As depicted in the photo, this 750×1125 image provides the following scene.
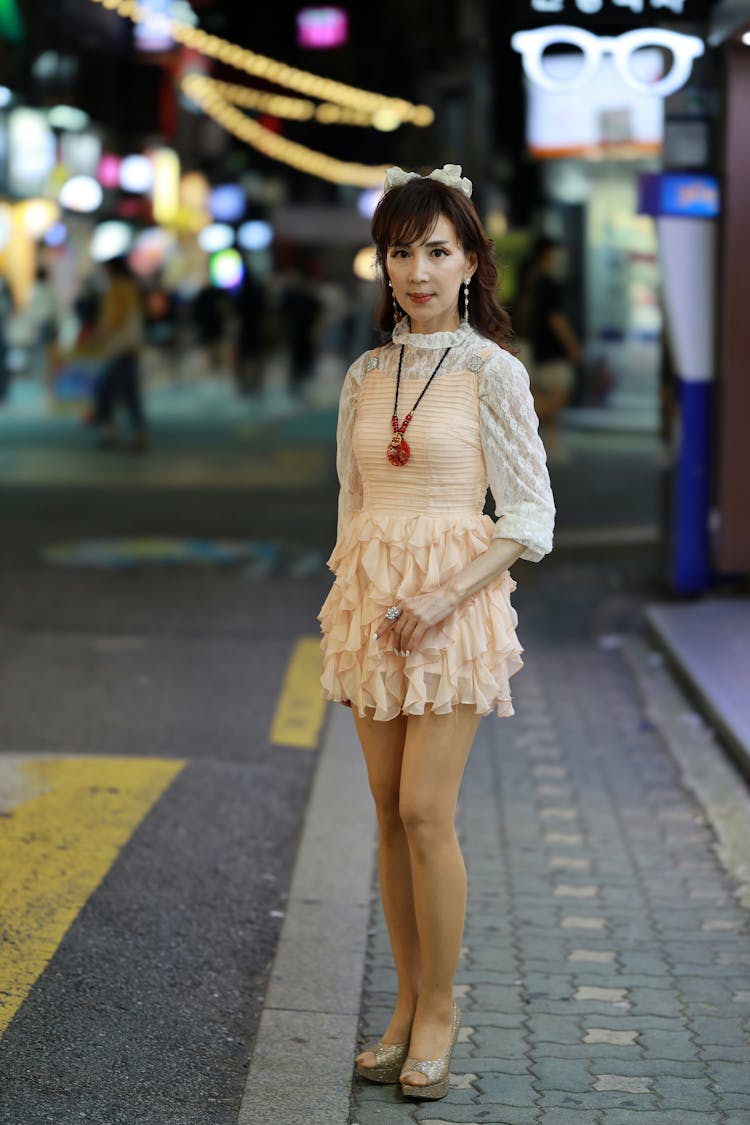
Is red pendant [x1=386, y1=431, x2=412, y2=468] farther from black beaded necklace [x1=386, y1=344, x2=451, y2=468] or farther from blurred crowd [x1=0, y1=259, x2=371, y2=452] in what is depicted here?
blurred crowd [x1=0, y1=259, x2=371, y2=452]

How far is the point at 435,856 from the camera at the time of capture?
395cm

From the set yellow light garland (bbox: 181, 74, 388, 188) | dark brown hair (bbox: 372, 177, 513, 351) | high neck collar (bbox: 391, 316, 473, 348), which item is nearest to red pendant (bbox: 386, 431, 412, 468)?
high neck collar (bbox: 391, 316, 473, 348)

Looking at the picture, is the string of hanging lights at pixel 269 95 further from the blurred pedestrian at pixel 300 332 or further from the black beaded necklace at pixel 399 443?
the black beaded necklace at pixel 399 443

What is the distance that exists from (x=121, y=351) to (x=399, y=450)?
17551 mm

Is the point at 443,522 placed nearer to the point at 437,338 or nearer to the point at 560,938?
the point at 437,338

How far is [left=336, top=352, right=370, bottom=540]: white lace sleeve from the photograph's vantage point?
416 centimetres

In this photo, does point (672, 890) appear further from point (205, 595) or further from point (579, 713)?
point (205, 595)

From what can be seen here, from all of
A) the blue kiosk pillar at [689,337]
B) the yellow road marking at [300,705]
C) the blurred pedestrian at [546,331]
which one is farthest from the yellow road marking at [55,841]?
the blurred pedestrian at [546,331]

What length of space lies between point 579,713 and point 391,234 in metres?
4.50

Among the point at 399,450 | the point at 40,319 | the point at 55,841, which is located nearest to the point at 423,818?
the point at 399,450

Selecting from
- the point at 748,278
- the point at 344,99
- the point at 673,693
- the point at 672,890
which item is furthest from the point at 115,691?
the point at 344,99

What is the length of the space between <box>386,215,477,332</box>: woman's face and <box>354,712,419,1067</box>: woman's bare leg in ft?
3.03

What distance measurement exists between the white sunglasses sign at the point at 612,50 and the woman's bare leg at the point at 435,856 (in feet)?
21.8

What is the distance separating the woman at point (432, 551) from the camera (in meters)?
3.88
